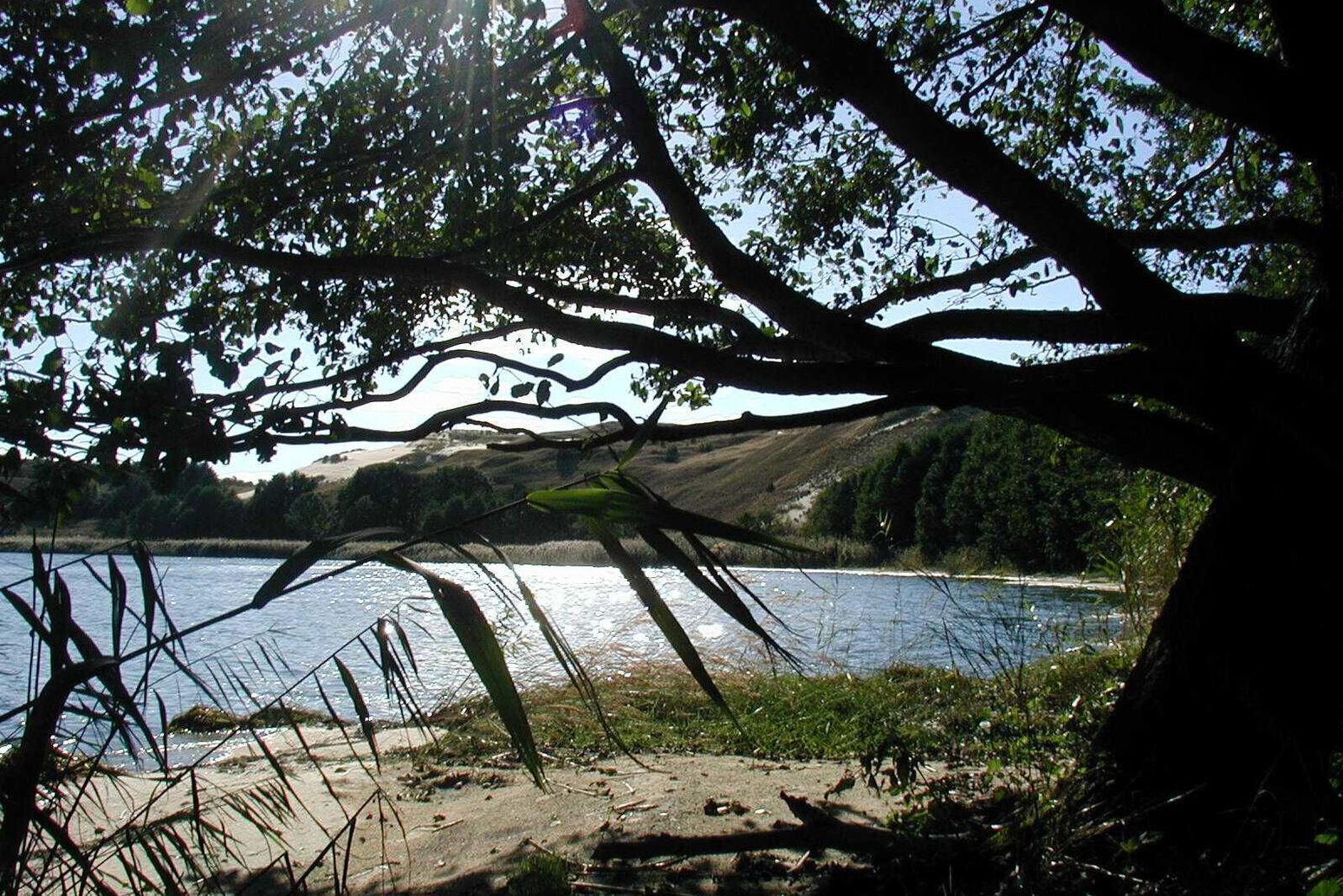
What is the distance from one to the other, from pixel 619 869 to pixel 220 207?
4183 mm

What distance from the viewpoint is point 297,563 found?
1.60 meters

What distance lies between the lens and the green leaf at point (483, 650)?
5.11 feet

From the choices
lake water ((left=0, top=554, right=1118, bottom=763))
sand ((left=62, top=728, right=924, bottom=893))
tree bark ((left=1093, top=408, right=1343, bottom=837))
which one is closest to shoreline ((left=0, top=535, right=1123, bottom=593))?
lake water ((left=0, top=554, right=1118, bottom=763))

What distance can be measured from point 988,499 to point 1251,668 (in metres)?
20.3

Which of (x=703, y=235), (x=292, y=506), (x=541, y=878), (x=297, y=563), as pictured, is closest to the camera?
(x=297, y=563)

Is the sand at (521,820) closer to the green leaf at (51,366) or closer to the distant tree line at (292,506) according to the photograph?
the distant tree line at (292,506)

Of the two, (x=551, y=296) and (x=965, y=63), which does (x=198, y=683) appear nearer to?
(x=551, y=296)

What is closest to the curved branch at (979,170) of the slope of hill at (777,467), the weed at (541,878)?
the weed at (541,878)

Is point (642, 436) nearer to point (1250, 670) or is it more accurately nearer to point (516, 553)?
point (1250, 670)

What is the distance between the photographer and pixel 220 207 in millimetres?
5402

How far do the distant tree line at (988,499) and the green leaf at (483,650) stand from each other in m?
2.20

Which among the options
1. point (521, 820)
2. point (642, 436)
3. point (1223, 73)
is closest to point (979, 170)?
point (1223, 73)

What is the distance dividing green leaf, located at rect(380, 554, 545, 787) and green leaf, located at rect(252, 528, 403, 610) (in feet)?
0.24

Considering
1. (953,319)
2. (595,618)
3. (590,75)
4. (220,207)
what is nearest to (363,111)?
(220,207)
